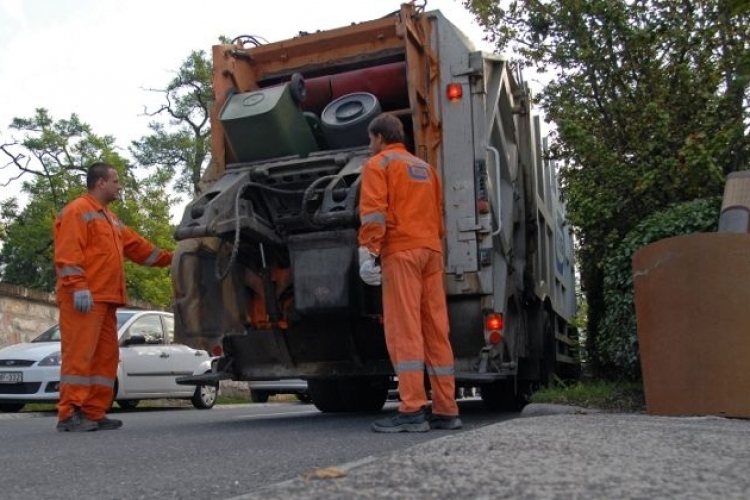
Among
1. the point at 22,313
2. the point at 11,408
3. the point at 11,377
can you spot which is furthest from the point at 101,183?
the point at 22,313

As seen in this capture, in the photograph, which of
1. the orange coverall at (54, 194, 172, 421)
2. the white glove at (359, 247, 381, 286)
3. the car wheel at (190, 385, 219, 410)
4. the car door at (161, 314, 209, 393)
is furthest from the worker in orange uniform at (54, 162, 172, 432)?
the car wheel at (190, 385, 219, 410)

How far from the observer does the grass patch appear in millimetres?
6168

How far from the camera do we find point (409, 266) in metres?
5.12

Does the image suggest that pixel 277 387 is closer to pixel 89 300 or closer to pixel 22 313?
pixel 22 313

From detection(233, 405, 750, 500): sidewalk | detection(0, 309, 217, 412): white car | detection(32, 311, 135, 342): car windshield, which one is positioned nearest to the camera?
detection(233, 405, 750, 500): sidewalk

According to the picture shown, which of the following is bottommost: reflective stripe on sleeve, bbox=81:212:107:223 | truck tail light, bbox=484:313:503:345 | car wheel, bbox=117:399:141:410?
car wheel, bbox=117:399:141:410

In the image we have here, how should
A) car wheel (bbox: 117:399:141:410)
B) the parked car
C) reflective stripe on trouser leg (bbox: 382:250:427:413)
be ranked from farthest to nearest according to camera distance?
the parked car
car wheel (bbox: 117:399:141:410)
reflective stripe on trouser leg (bbox: 382:250:427:413)

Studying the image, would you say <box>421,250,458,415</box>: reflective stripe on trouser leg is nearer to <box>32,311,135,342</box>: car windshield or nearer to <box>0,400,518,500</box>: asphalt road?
<box>0,400,518,500</box>: asphalt road

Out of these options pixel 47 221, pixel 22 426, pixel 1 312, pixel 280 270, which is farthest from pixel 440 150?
pixel 47 221

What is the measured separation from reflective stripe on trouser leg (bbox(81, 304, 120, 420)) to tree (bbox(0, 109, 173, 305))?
2516 centimetres

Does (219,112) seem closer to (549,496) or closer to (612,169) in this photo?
(612,169)

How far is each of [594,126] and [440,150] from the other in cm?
205

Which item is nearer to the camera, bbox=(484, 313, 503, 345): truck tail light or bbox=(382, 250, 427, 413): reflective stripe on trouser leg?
bbox=(382, 250, 427, 413): reflective stripe on trouser leg

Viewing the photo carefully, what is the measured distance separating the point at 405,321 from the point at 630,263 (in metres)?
2.16
